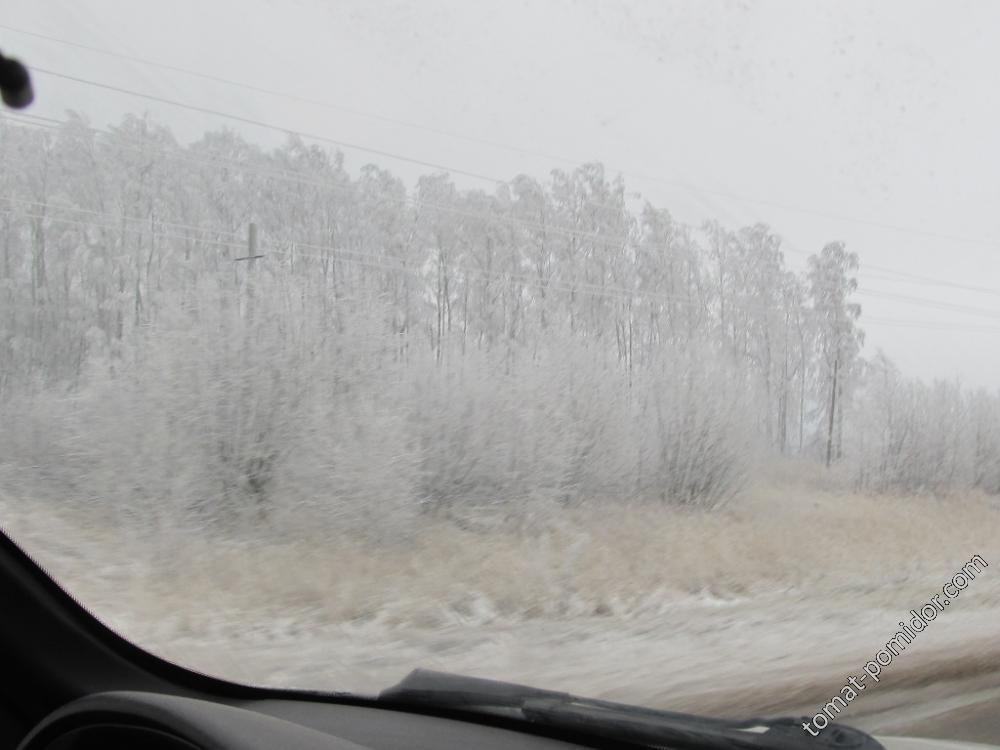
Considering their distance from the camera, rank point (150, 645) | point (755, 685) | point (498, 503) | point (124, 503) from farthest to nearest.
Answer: point (498, 503)
point (124, 503)
point (150, 645)
point (755, 685)

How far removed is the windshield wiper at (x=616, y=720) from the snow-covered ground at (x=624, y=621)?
60cm

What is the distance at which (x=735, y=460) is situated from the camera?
5.68 meters

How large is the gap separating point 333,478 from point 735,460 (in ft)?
7.91

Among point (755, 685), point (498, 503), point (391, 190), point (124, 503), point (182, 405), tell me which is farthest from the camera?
point (391, 190)

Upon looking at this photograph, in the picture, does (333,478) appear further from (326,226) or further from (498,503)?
(326,226)

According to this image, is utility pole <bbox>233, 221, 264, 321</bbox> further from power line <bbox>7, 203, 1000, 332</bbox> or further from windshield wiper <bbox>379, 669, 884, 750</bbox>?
windshield wiper <bbox>379, 669, 884, 750</bbox>

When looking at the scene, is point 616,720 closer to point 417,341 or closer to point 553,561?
point 553,561

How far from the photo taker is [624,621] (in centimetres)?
429

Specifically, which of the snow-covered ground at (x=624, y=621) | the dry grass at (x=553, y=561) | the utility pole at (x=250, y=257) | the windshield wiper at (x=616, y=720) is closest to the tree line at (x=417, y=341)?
the utility pole at (x=250, y=257)

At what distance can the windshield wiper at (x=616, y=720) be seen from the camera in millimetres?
2369

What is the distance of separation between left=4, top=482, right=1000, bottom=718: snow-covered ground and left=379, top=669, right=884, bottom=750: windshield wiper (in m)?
0.60

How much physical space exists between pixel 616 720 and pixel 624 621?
1.80m

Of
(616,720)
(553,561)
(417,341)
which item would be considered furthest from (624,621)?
(417,341)

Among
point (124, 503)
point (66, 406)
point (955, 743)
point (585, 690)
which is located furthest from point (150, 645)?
point (955, 743)
